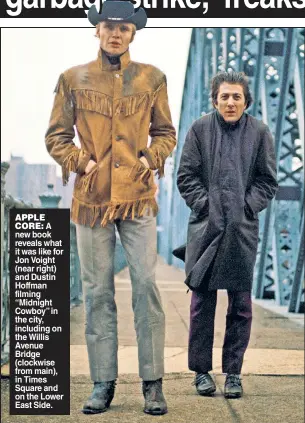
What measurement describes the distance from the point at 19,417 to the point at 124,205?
3.23 feet

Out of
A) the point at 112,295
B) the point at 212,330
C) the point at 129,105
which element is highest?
the point at 129,105

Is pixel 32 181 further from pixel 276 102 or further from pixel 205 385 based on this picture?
pixel 276 102

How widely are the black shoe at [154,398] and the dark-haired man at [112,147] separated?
35cm

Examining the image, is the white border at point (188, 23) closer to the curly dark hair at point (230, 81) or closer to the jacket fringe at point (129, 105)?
the curly dark hair at point (230, 81)

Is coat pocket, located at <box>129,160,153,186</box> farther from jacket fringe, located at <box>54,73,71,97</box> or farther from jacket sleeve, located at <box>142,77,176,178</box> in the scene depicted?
jacket fringe, located at <box>54,73,71,97</box>

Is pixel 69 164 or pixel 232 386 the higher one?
pixel 69 164

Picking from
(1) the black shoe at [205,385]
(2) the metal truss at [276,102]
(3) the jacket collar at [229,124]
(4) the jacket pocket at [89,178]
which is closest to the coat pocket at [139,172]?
(4) the jacket pocket at [89,178]

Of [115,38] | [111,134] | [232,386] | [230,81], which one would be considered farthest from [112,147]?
[232,386]

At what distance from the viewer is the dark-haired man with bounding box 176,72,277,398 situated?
291 cm

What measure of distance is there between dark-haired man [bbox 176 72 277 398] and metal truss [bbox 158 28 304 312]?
3.76 feet

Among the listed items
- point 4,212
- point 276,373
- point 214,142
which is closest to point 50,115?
point 214,142

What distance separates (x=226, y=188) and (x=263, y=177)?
0.53 ft

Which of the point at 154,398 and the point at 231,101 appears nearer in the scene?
the point at 231,101

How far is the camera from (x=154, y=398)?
121 inches
